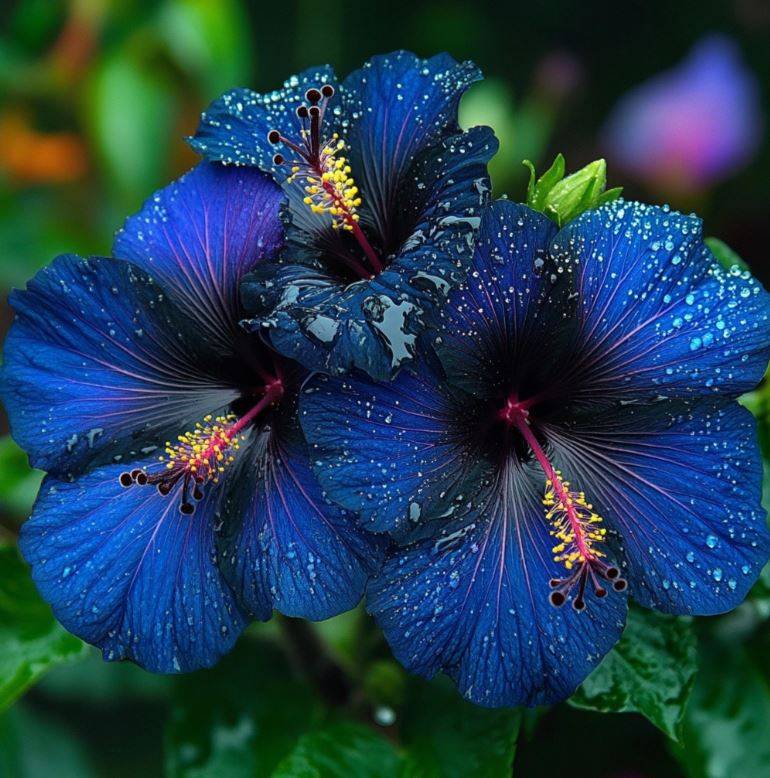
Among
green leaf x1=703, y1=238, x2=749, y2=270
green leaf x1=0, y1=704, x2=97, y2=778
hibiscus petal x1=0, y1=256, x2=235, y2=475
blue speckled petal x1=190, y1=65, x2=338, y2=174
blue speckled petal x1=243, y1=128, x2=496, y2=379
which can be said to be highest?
blue speckled petal x1=190, y1=65, x2=338, y2=174

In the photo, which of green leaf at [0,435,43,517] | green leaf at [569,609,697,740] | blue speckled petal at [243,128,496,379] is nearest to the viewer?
blue speckled petal at [243,128,496,379]

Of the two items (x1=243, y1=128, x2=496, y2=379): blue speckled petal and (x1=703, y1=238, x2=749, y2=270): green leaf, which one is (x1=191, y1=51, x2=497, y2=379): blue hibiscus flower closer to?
(x1=243, y1=128, x2=496, y2=379): blue speckled petal

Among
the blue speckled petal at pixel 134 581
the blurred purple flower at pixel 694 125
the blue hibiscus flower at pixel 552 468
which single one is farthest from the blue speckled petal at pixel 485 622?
the blurred purple flower at pixel 694 125

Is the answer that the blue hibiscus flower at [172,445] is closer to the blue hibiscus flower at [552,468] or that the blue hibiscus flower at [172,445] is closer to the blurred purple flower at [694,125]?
the blue hibiscus flower at [552,468]

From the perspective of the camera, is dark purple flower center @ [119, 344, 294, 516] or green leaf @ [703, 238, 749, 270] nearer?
dark purple flower center @ [119, 344, 294, 516]

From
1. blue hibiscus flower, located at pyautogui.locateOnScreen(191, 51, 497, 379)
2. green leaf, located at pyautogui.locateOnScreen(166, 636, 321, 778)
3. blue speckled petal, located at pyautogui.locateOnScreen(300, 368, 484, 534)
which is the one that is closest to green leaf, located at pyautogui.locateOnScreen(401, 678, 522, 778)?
green leaf, located at pyautogui.locateOnScreen(166, 636, 321, 778)
